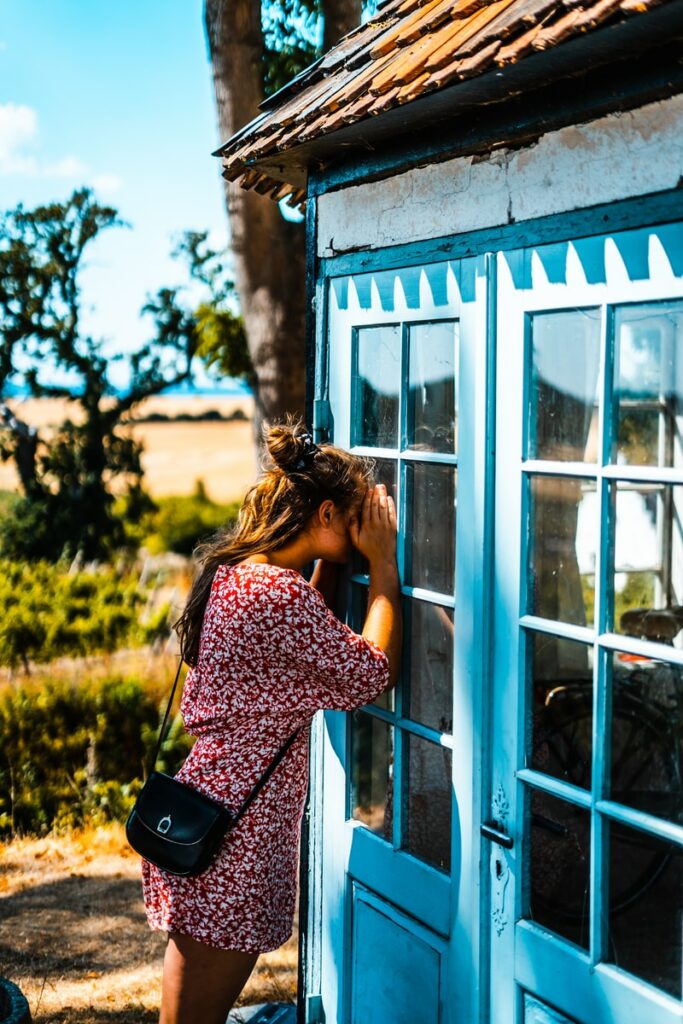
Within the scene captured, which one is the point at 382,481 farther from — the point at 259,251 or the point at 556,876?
the point at 259,251

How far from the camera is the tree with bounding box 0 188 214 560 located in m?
17.8

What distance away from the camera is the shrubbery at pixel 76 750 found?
7.36 m

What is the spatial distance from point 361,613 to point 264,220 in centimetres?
522

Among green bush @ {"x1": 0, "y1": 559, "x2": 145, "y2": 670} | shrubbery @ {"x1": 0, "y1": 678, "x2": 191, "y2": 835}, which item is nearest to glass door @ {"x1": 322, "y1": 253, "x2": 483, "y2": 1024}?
shrubbery @ {"x1": 0, "y1": 678, "x2": 191, "y2": 835}

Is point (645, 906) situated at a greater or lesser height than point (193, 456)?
greater

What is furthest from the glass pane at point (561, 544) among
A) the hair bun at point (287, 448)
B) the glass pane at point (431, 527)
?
the hair bun at point (287, 448)

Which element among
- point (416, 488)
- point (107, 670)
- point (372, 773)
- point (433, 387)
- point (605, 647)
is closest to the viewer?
point (605, 647)

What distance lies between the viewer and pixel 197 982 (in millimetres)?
2914

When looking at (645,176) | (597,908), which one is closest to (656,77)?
(645,176)

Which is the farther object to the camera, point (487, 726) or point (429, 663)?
point (429, 663)

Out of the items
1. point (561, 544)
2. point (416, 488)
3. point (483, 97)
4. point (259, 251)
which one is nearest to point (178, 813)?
point (416, 488)

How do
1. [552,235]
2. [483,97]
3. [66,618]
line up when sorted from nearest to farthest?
[552,235] → [483,97] → [66,618]

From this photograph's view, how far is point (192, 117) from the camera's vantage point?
117 feet

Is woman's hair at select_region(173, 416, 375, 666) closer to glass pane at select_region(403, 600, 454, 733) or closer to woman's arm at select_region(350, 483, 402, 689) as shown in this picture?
woman's arm at select_region(350, 483, 402, 689)
